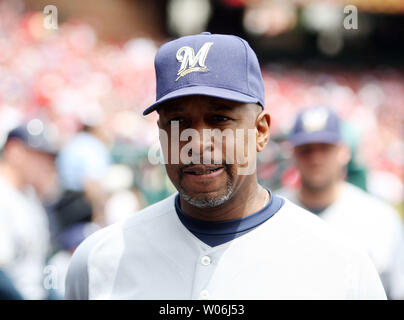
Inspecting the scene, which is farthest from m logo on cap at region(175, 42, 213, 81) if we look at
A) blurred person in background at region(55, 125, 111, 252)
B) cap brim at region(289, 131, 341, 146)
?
blurred person in background at region(55, 125, 111, 252)

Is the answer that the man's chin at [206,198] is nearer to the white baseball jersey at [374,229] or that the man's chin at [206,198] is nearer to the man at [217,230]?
the man at [217,230]

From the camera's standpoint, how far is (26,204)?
3.16m

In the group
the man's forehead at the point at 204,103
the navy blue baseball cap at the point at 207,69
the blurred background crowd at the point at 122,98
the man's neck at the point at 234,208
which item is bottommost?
the blurred background crowd at the point at 122,98

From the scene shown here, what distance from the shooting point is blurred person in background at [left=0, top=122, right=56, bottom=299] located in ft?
9.59

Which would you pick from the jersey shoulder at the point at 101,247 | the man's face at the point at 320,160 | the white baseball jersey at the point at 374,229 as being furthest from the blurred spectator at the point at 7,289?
the man's face at the point at 320,160

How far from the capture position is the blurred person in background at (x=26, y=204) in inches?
115

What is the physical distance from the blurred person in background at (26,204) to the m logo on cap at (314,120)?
158cm

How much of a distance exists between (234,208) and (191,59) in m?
0.38

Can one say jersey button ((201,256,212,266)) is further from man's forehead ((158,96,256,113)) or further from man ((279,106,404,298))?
man ((279,106,404,298))

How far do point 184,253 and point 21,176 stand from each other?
86.2 inches

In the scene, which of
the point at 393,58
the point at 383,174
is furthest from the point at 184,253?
the point at 393,58

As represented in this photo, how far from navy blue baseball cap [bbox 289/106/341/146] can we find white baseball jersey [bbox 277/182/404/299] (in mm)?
297

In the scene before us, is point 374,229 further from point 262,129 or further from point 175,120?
point 175,120


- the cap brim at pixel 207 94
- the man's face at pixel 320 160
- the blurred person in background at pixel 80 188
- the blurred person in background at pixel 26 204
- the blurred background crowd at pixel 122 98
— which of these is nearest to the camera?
the cap brim at pixel 207 94
